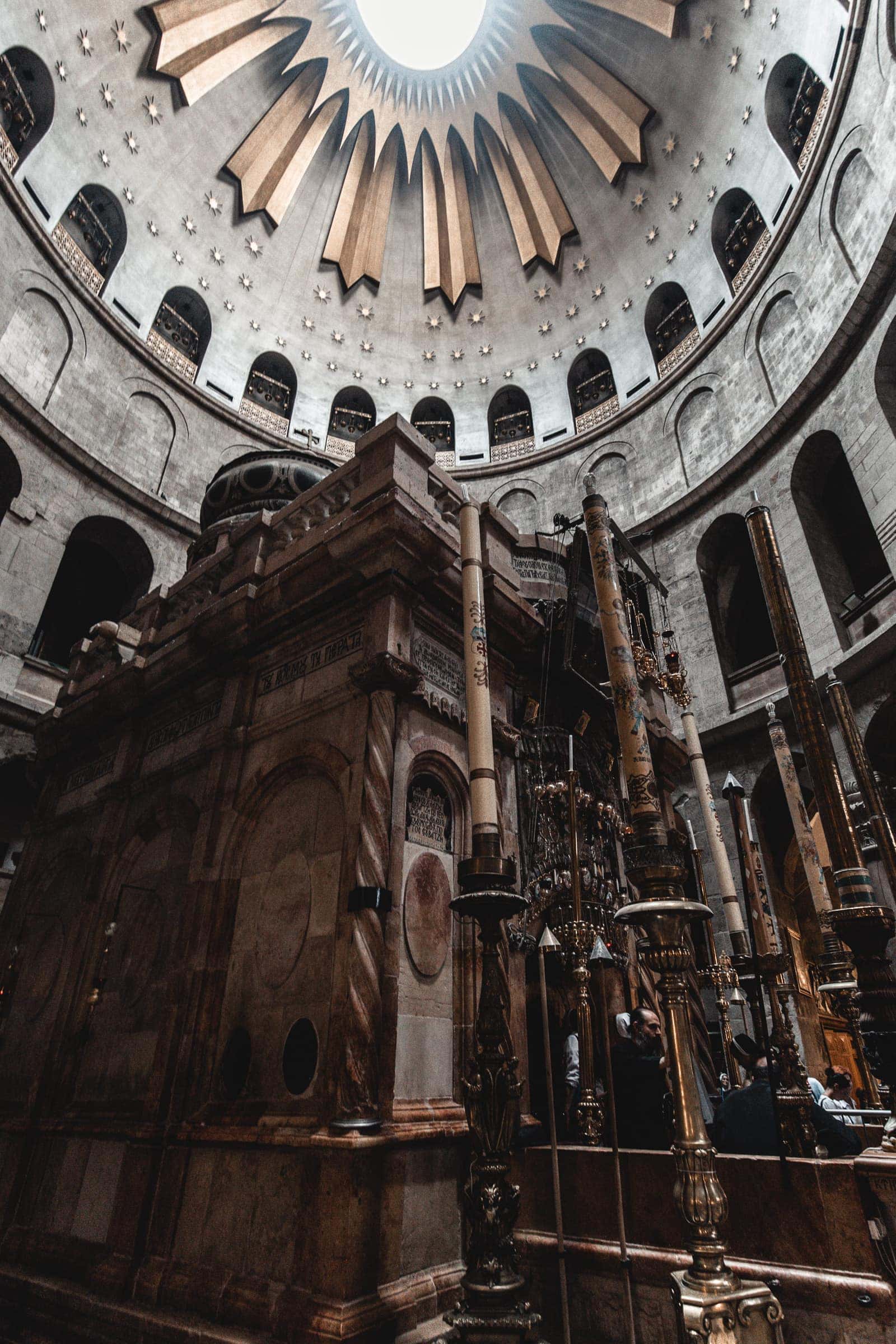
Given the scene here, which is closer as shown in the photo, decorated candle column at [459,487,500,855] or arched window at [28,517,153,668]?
decorated candle column at [459,487,500,855]

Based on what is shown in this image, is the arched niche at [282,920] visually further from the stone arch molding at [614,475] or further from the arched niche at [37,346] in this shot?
the stone arch molding at [614,475]

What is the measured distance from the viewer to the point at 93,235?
19578 millimetres

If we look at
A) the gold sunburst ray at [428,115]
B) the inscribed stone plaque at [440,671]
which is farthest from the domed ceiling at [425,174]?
the inscribed stone plaque at [440,671]

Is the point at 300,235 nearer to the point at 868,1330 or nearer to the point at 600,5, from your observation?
the point at 600,5

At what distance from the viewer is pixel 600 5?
2152 centimetres

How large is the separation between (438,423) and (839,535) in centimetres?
1438

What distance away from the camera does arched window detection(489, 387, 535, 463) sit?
2442cm

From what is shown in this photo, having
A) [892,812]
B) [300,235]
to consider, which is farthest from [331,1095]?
[300,235]

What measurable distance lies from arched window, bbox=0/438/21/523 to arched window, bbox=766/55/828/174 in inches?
793

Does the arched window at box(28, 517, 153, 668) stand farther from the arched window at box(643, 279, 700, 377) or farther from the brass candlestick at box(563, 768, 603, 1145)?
the arched window at box(643, 279, 700, 377)

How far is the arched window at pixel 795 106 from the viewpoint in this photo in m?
17.3

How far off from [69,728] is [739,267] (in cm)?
2132

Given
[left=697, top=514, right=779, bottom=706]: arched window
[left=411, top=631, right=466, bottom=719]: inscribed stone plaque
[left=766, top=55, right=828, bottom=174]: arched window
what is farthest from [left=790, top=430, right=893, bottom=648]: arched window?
[left=411, top=631, right=466, bottom=719]: inscribed stone plaque

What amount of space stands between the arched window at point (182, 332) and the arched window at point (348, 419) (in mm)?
4581
